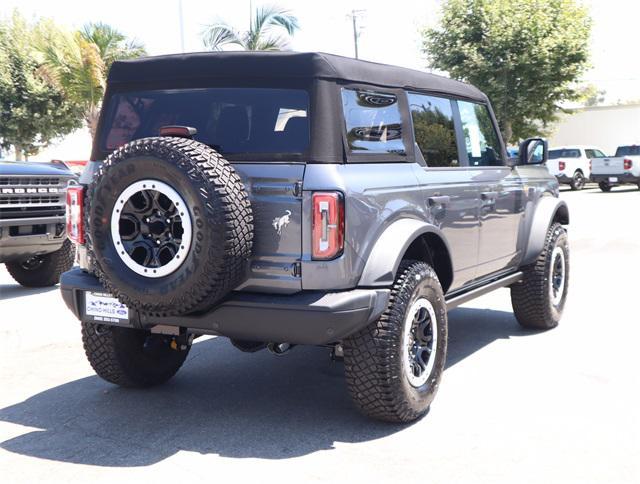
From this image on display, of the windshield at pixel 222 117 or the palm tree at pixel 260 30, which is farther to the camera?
the palm tree at pixel 260 30

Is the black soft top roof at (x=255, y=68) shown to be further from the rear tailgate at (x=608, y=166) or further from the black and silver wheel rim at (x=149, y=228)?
the rear tailgate at (x=608, y=166)

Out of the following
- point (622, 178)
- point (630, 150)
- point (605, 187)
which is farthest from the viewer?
point (630, 150)

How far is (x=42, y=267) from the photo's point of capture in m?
9.46

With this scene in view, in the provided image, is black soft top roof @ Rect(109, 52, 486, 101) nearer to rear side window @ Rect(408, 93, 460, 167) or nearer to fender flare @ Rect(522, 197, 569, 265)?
rear side window @ Rect(408, 93, 460, 167)

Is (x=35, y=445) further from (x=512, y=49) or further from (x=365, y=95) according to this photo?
(x=512, y=49)

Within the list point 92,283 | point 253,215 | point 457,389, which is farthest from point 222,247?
point 457,389

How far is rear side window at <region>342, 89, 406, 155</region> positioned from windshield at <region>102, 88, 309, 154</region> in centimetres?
29

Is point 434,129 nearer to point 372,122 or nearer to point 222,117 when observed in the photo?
point 372,122

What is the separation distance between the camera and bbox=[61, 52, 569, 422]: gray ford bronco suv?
A: 12.9 ft

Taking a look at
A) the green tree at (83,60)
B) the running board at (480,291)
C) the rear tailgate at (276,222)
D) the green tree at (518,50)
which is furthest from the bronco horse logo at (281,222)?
the green tree at (518,50)

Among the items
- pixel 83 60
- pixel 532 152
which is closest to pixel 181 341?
pixel 532 152

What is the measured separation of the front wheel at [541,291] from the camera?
6.55m

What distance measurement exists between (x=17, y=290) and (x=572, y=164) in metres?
24.7

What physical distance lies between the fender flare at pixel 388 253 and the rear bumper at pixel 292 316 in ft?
0.21
